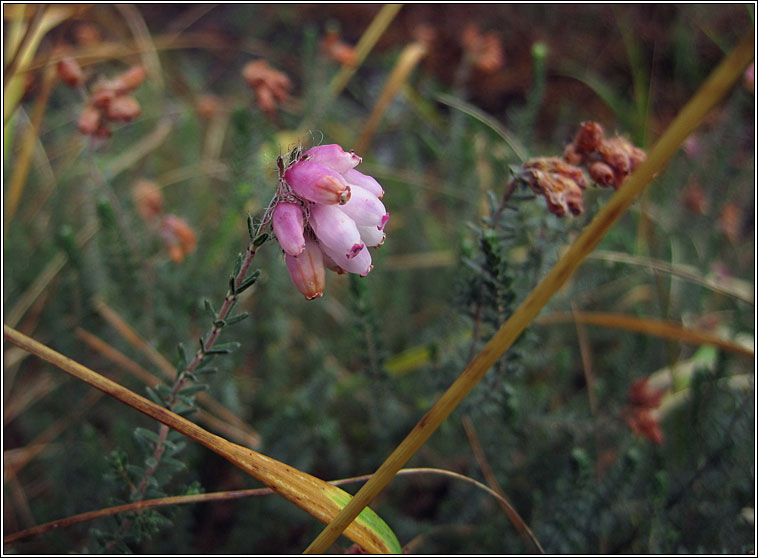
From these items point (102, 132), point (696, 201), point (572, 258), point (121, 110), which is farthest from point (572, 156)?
point (696, 201)

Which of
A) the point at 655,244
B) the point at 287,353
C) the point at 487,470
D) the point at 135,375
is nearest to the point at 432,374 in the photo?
the point at 487,470

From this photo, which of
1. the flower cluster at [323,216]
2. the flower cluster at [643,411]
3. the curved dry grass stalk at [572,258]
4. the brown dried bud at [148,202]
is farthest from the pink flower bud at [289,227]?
the brown dried bud at [148,202]

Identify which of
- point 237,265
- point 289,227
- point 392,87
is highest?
point 289,227

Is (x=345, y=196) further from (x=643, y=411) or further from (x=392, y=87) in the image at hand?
(x=392, y=87)

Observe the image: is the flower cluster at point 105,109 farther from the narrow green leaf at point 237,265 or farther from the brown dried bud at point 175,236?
the narrow green leaf at point 237,265

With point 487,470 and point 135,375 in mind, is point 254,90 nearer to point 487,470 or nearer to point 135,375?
point 135,375

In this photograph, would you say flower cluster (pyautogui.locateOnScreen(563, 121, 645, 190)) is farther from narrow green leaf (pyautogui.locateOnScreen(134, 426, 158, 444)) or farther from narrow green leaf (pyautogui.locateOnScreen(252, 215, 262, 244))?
narrow green leaf (pyautogui.locateOnScreen(134, 426, 158, 444))
